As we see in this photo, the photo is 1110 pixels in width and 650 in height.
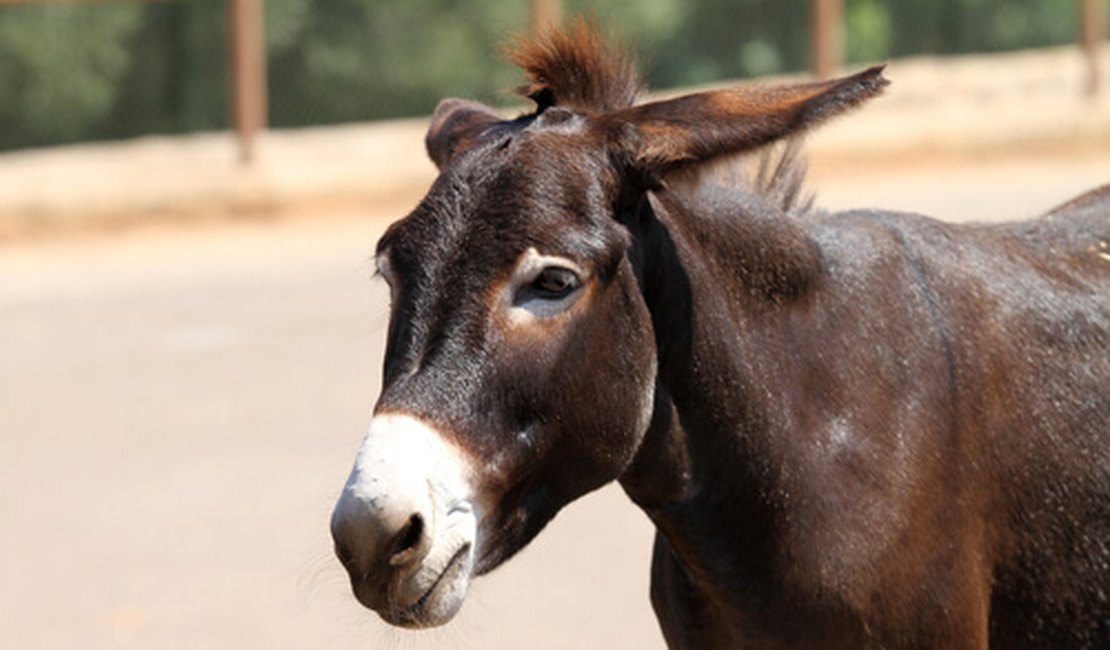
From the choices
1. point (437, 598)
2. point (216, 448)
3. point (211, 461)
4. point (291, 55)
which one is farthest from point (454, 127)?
point (291, 55)

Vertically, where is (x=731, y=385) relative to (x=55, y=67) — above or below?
above

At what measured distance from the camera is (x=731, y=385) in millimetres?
4180

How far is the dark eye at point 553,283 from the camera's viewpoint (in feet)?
12.5

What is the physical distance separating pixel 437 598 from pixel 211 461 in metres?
6.25

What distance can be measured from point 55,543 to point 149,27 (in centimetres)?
904

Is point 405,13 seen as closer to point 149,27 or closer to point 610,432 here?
point 149,27

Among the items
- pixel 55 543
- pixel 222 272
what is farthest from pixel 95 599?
pixel 222 272

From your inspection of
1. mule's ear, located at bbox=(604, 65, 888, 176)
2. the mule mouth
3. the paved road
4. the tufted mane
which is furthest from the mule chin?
the paved road

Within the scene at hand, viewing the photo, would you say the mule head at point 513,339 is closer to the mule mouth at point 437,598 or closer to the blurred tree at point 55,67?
the mule mouth at point 437,598

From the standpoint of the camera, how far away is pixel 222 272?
552 inches

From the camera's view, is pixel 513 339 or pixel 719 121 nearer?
pixel 513 339

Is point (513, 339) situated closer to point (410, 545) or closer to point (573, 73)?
point (410, 545)

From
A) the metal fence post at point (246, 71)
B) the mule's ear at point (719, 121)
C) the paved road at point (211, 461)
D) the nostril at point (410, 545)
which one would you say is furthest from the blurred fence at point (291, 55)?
the nostril at point (410, 545)

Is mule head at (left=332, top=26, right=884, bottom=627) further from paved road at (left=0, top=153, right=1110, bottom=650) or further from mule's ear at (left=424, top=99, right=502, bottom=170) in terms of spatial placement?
paved road at (left=0, top=153, right=1110, bottom=650)
